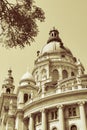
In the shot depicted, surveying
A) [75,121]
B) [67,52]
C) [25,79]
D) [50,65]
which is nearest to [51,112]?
[75,121]

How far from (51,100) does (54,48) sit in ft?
91.6

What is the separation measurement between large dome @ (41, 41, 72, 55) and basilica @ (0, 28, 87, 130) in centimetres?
173

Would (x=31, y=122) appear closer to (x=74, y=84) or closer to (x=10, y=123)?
(x=74, y=84)

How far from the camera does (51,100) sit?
40.7 m

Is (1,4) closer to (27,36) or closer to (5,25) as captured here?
(5,25)

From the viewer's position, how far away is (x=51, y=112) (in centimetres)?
4088

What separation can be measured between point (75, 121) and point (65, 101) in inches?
128

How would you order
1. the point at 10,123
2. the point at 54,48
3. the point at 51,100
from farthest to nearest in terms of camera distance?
the point at 54,48 < the point at 10,123 < the point at 51,100

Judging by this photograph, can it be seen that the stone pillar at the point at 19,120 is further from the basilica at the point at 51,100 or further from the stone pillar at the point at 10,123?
the stone pillar at the point at 10,123

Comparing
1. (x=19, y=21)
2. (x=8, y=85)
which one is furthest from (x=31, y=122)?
(x=19, y=21)

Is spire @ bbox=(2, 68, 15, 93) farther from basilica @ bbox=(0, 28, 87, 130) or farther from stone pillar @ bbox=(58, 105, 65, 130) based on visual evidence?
stone pillar @ bbox=(58, 105, 65, 130)

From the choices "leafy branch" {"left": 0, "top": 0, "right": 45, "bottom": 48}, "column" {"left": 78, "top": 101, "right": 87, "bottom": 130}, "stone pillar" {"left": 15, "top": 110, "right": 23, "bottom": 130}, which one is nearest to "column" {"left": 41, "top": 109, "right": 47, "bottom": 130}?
"column" {"left": 78, "top": 101, "right": 87, "bottom": 130}

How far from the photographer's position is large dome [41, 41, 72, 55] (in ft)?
216

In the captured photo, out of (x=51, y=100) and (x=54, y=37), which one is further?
(x=54, y=37)
